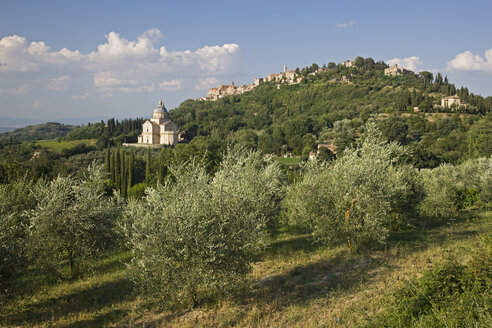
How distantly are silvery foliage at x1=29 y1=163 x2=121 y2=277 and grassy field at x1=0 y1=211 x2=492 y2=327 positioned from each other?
1.19 m

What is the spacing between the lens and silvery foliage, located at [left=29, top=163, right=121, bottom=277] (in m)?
11.6

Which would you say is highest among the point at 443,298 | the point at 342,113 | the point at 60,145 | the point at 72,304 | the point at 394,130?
the point at 342,113

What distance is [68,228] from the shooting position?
11.9m

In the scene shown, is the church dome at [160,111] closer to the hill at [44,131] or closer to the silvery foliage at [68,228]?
the hill at [44,131]

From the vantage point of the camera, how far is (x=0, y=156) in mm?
65375

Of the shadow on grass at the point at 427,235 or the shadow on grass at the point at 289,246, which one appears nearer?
the shadow on grass at the point at 427,235

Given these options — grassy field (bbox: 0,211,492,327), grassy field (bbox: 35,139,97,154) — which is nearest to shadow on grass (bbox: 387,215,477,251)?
grassy field (bbox: 0,211,492,327)

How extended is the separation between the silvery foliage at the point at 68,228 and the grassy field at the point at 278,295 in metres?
1.19

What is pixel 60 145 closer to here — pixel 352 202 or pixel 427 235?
pixel 352 202

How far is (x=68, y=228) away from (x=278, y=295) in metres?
8.53

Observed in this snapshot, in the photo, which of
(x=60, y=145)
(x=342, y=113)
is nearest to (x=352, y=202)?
(x=60, y=145)

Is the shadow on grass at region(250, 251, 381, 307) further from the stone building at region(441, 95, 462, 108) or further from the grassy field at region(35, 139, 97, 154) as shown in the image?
the stone building at region(441, 95, 462, 108)

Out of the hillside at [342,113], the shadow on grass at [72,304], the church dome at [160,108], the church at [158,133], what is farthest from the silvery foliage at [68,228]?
the church dome at [160,108]

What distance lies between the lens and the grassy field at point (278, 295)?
8578mm
